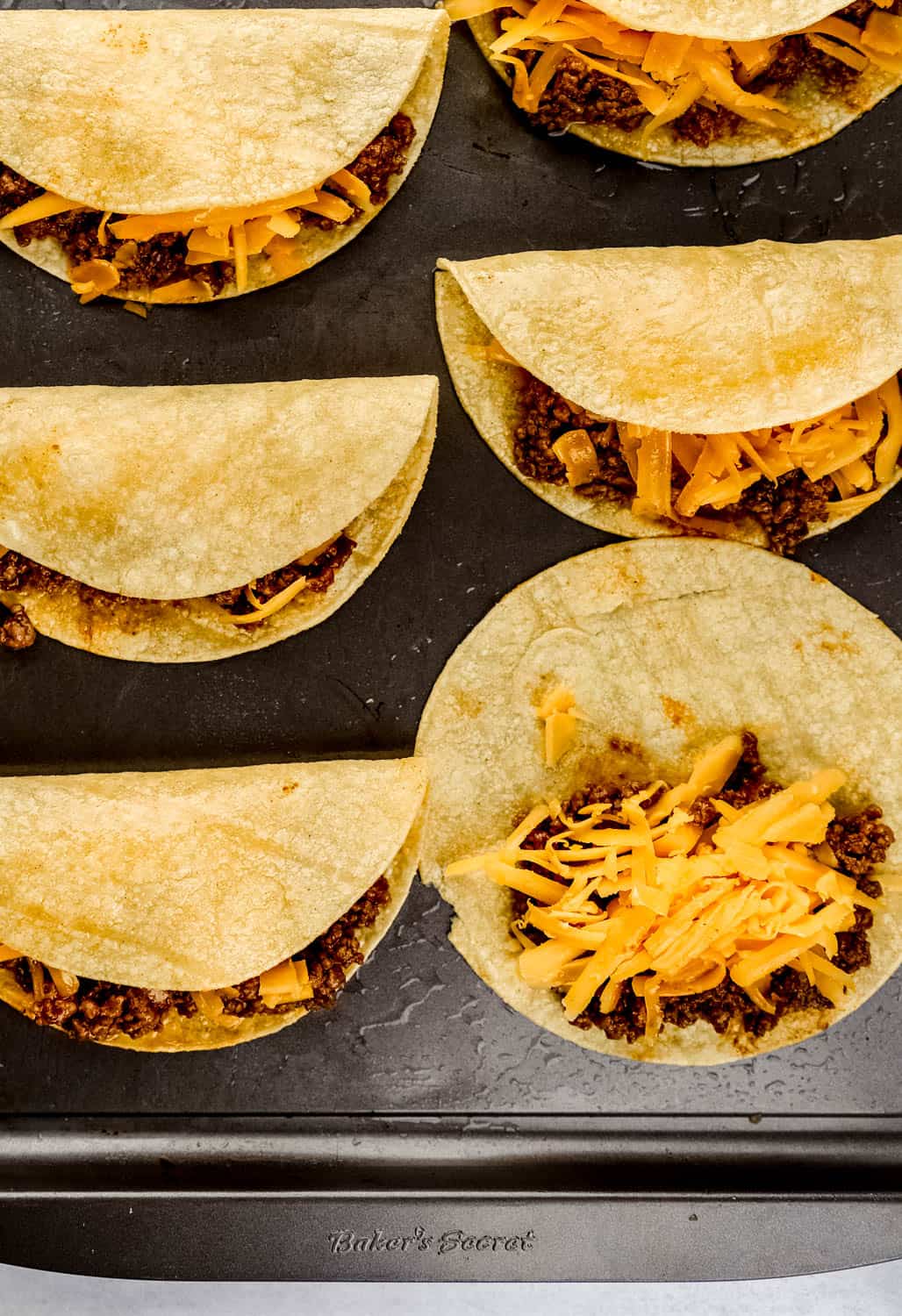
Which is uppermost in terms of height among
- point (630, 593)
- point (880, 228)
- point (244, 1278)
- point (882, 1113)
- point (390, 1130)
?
point (880, 228)

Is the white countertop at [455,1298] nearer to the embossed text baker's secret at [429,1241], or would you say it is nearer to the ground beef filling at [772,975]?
the embossed text baker's secret at [429,1241]

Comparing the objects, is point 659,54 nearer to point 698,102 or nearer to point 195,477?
point 698,102

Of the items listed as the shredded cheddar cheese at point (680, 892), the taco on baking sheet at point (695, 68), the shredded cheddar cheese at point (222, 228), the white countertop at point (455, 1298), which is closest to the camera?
the shredded cheddar cheese at point (680, 892)

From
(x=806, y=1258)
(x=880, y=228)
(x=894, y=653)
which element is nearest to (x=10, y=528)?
(x=894, y=653)

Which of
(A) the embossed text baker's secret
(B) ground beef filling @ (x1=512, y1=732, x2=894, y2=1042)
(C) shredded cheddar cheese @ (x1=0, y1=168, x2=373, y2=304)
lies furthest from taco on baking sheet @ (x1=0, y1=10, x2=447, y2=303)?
(A) the embossed text baker's secret

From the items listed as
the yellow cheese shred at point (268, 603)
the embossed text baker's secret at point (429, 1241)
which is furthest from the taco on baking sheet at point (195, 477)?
the embossed text baker's secret at point (429, 1241)

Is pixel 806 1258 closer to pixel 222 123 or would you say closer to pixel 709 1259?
pixel 709 1259
